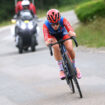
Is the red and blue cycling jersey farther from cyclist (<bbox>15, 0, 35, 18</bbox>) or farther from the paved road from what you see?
cyclist (<bbox>15, 0, 35, 18</bbox>)

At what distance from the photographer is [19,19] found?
684 inches

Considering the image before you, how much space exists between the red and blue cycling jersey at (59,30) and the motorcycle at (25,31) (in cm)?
833

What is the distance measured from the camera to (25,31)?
16891 mm

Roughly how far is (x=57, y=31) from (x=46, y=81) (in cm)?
206

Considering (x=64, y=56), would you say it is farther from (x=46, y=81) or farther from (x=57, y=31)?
(x=46, y=81)

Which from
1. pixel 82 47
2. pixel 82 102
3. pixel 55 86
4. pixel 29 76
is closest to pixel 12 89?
pixel 55 86

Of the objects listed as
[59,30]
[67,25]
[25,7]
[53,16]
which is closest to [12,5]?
[25,7]

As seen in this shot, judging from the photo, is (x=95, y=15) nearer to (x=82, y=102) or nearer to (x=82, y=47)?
(x=82, y=47)

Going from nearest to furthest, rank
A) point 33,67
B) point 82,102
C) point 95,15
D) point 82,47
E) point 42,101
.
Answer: point 82,102, point 42,101, point 33,67, point 82,47, point 95,15

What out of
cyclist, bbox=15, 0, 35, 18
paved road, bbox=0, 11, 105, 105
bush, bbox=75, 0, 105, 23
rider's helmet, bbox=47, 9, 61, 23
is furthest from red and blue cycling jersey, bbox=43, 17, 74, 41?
bush, bbox=75, 0, 105, 23

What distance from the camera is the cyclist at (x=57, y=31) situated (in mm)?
8173

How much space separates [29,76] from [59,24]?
3.15m

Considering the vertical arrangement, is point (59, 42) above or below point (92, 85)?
above

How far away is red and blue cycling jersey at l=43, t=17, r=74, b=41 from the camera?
8.41 m
